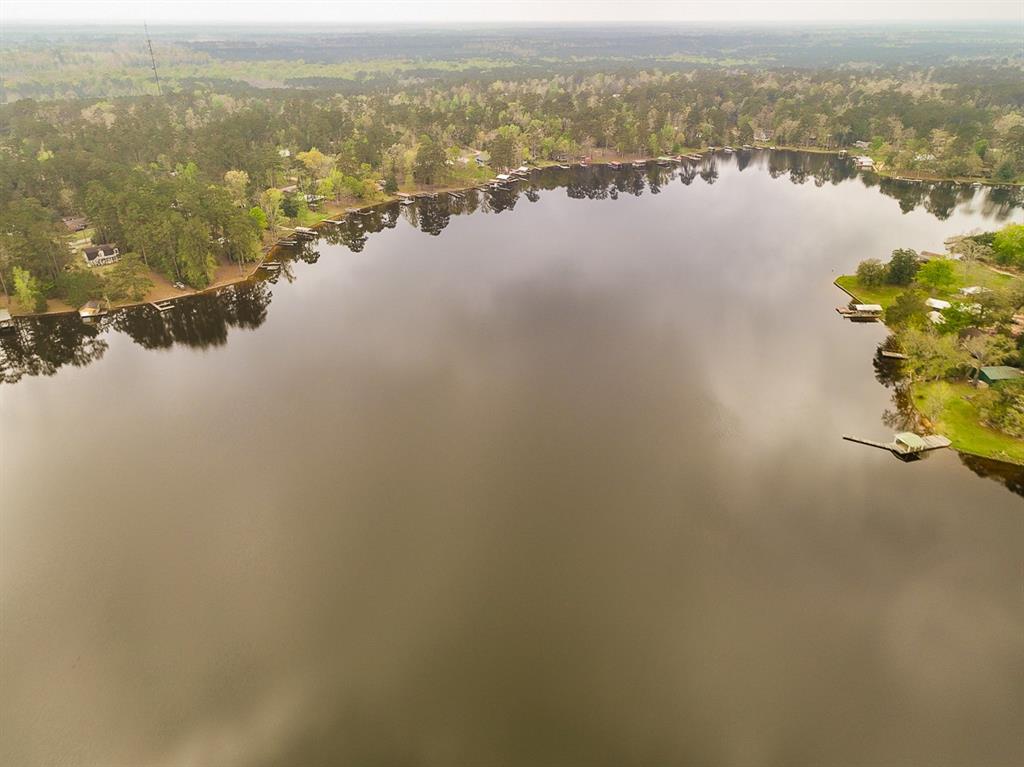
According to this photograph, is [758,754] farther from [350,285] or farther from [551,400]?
[350,285]

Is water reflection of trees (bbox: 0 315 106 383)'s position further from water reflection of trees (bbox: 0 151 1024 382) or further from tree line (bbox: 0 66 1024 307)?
tree line (bbox: 0 66 1024 307)

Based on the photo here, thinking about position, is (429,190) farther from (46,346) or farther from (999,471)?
(999,471)

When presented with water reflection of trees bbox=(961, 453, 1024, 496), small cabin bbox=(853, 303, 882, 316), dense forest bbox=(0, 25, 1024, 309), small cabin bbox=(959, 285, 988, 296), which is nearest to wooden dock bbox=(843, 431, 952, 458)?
water reflection of trees bbox=(961, 453, 1024, 496)

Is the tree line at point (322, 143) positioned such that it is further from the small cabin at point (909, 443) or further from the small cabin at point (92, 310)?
the small cabin at point (909, 443)

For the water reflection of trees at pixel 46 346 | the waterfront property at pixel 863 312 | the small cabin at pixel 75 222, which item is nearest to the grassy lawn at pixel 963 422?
the waterfront property at pixel 863 312

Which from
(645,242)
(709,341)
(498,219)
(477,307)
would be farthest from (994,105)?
(477,307)

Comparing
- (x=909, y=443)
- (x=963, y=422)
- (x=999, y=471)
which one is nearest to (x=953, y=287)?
(x=963, y=422)
